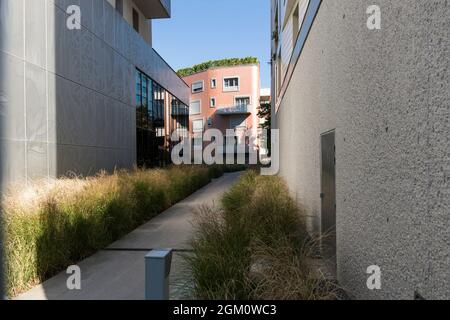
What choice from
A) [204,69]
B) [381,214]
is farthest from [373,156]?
[204,69]

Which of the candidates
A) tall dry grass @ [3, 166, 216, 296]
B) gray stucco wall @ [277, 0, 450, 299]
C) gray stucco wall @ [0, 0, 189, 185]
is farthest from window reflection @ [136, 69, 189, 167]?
gray stucco wall @ [277, 0, 450, 299]

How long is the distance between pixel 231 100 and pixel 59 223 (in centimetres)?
4283

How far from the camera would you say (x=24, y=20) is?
8.69 meters

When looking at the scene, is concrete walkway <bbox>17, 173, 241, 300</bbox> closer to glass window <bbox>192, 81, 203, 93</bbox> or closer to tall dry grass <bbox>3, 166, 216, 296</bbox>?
tall dry grass <bbox>3, 166, 216, 296</bbox>

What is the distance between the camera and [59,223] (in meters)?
5.49

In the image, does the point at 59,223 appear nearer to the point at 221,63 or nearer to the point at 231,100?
the point at 231,100

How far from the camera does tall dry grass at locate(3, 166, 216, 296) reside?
4.82 meters

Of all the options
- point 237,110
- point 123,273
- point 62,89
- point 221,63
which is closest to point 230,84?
point 221,63

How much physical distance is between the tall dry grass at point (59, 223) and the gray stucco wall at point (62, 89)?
1.84 metres

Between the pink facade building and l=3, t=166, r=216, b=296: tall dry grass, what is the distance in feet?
124

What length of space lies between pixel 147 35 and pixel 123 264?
18.8 meters

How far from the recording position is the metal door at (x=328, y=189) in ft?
16.0

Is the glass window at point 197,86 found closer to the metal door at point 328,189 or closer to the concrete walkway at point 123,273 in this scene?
the concrete walkway at point 123,273

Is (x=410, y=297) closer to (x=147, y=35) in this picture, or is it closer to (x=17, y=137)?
(x=17, y=137)
